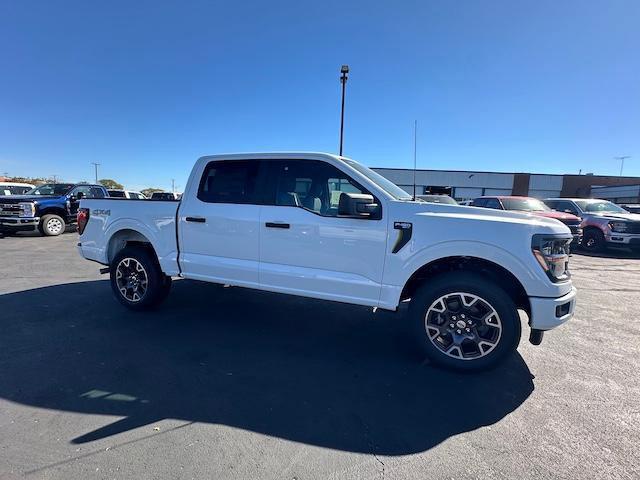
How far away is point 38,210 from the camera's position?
42.0 ft

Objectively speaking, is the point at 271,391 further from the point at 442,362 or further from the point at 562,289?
the point at 562,289

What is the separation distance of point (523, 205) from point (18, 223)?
1742 centimetres

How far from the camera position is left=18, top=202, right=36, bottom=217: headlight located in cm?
1240

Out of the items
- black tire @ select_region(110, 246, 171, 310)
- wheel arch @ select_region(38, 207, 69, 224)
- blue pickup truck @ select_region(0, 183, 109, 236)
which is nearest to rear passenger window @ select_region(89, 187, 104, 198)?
blue pickup truck @ select_region(0, 183, 109, 236)

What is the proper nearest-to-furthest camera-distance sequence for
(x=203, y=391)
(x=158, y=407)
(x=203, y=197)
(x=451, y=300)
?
(x=158, y=407) < (x=203, y=391) < (x=451, y=300) < (x=203, y=197)

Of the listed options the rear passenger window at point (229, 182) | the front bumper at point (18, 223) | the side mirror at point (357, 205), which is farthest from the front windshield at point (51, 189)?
the side mirror at point (357, 205)

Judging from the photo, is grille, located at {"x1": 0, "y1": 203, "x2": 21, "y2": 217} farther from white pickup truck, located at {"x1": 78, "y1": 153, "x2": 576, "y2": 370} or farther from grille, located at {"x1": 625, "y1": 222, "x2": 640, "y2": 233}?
grille, located at {"x1": 625, "y1": 222, "x2": 640, "y2": 233}

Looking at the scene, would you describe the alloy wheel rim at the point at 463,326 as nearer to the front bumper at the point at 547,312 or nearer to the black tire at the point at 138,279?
the front bumper at the point at 547,312

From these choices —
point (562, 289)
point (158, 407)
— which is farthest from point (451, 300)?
point (158, 407)

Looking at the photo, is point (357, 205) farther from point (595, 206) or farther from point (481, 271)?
point (595, 206)

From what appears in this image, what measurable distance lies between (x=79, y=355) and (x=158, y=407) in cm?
144

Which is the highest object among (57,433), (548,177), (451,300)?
(548,177)

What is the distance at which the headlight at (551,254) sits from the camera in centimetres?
310

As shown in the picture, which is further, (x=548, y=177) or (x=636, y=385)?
(x=548, y=177)
